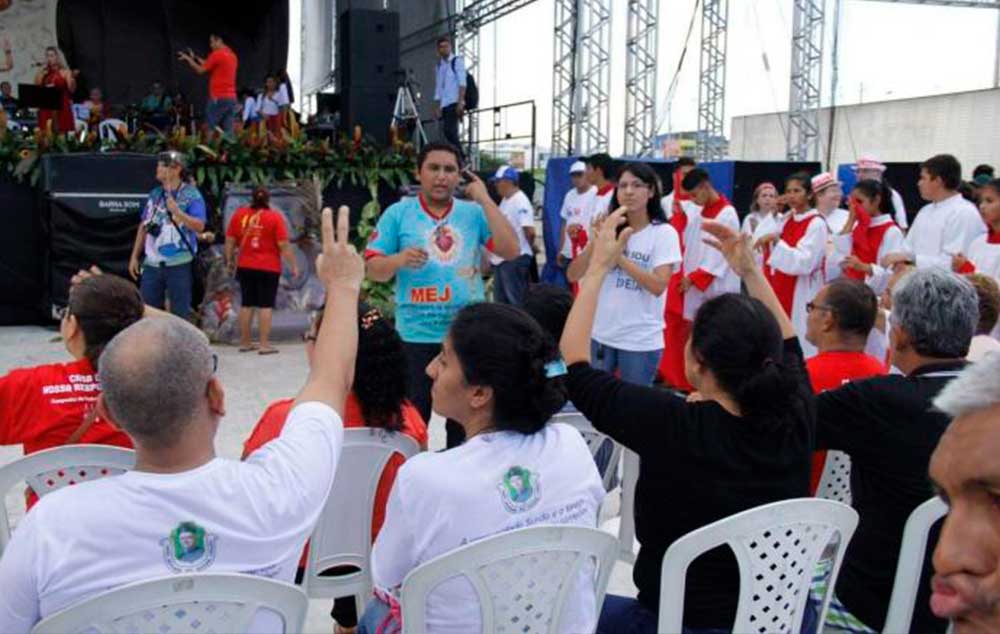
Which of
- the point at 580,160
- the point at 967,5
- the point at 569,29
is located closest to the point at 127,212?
the point at 580,160

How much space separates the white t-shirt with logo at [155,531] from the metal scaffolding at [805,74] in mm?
16475

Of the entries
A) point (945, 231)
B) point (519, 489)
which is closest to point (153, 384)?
point (519, 489)

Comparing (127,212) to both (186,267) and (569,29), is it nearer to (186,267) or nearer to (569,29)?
(186,267)

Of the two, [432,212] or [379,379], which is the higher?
Answer: [432,212]

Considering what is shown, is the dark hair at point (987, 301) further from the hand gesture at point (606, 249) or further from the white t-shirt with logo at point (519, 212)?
the white t-shirt with logo at point (519, 212)

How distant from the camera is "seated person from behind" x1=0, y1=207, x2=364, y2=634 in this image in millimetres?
1493

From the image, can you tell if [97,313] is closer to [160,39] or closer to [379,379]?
[379,379]

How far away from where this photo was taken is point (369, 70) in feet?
36.8

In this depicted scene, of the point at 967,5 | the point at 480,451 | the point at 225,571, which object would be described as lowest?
the point at 225,571

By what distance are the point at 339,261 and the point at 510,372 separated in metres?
0.47

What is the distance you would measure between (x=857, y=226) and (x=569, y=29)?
1323 cm

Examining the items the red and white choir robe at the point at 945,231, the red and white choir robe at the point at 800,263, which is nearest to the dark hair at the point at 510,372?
the red and white choir robe at the point at 945,231

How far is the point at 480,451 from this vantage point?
1931mm

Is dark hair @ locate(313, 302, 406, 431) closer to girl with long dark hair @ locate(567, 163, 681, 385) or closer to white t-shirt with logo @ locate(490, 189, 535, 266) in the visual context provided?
girl with long dark hair @ locate(567, 163, 681, 385)
